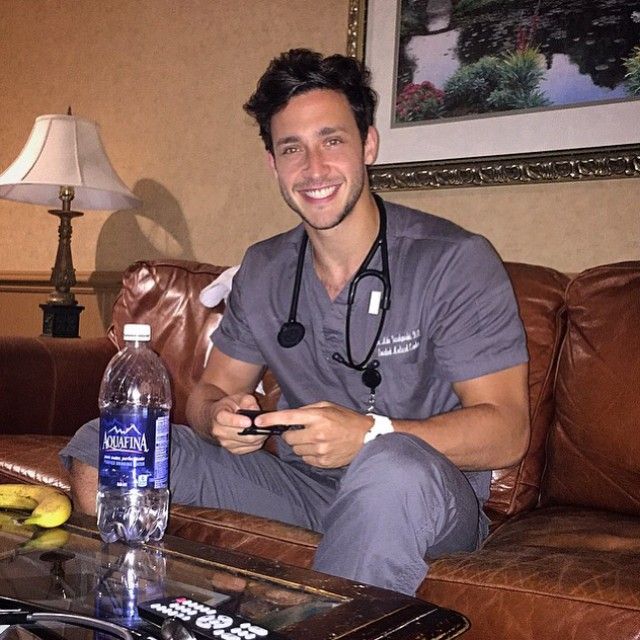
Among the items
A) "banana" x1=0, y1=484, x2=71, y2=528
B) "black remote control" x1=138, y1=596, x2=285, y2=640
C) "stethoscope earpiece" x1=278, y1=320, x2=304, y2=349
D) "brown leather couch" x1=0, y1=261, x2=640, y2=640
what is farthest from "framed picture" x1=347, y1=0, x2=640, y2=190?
"black remote control" x1=138, y1=596, x2=285, y2=640

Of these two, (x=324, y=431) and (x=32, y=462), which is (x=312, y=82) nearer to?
(x=324, y=431)

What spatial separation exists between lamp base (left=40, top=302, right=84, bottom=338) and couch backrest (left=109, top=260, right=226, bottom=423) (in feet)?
1.59

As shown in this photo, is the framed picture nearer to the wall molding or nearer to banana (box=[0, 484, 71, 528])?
the wall molding

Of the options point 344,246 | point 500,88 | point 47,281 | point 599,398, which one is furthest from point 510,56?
point 47,281

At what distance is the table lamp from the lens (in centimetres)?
283

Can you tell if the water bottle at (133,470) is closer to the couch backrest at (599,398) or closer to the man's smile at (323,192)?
the man's smile at (323,192)

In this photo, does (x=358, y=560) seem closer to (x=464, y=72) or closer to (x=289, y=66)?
(x=289, y=66)

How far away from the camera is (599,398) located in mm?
1700

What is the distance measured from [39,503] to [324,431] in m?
0.47

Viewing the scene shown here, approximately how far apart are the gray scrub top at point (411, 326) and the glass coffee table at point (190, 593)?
59cm

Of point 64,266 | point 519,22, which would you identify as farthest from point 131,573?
point 64,266

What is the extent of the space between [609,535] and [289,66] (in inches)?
45.5

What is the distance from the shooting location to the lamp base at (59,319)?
9.53 feet

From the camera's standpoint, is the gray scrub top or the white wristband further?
the gray scrub top
